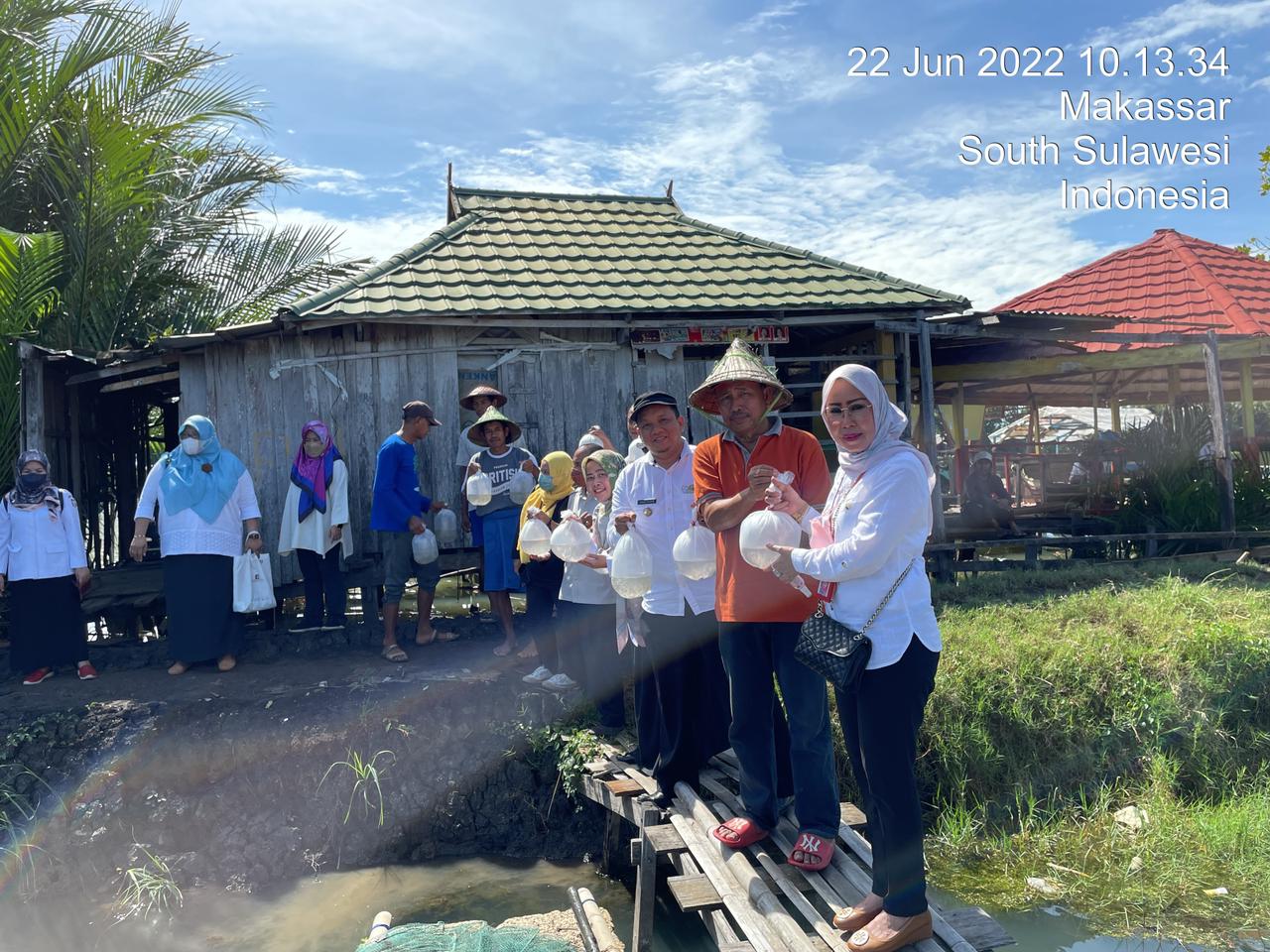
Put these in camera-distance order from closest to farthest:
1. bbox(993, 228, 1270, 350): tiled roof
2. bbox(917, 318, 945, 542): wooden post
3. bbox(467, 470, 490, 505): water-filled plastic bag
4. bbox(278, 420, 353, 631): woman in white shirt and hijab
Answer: bbox(467, 470, 490, 505): water-filled plastic bag < bbox(278, 420, 353, 631): woman in white shirt and hijab < bbox(917, 318, 945, 542): wooden post < bbox(993, 228, 1270, 350): tiled roof

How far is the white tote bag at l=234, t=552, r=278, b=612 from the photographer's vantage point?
6848 millimetres

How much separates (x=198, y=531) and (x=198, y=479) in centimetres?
38

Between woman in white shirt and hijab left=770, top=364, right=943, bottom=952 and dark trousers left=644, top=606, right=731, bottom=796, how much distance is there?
120 cm

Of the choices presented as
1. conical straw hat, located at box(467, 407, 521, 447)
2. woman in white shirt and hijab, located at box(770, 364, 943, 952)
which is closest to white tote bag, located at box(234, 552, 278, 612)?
conical straw hat, located at box(467, 407, 521, 447)

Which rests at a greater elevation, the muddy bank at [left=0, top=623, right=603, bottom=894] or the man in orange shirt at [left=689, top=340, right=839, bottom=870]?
the man in orange shirt at [left=689, top=340, right=839, bottom=870]

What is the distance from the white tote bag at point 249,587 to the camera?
6848 mm

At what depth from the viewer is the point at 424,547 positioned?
6926 millimetres

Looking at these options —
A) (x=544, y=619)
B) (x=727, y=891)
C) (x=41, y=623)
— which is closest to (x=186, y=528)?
(x=41, y=623)

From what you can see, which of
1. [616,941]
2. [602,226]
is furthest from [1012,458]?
[616,941]

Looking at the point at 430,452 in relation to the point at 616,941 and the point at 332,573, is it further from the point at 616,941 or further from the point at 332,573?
the point at 616,941

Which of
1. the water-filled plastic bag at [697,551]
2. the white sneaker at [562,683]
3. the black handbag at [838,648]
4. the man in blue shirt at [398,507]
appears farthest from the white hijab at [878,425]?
the man in blue shirt at [398,507]

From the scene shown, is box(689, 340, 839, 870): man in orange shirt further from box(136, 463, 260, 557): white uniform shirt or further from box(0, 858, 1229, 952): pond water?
box(136, 463, 260, 557): white uniform shirt

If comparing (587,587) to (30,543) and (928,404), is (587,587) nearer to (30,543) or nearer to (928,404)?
(30,543)

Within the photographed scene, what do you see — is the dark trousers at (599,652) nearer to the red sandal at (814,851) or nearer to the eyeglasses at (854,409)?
the red sandal at (814,851)
